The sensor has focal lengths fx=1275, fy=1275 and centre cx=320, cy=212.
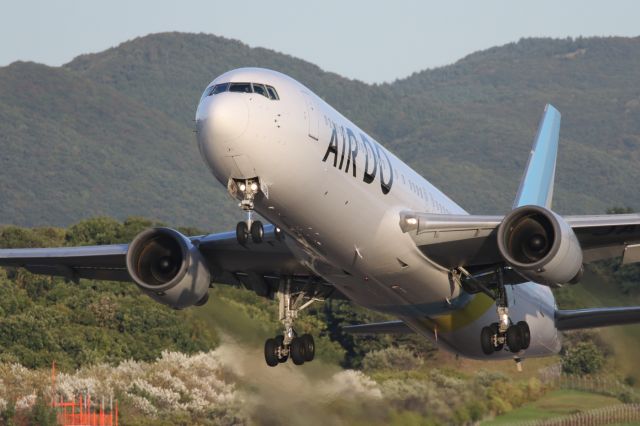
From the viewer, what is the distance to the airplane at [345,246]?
23.8m

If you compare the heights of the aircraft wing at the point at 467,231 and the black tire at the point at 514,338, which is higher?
the aircraft wing at the point at 467,231

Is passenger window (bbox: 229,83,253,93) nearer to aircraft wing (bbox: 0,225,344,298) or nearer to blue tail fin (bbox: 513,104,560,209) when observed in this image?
aircraft wing (bbox: 0,225,344,298)

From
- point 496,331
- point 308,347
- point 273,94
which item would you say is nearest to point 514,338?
point 496,331

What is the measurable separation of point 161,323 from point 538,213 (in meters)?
29.6

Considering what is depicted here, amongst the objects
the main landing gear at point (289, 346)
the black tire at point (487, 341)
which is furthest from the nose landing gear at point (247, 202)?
the black tire at point (487, 341)

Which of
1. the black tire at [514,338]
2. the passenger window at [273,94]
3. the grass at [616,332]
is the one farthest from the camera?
the grass at [616,332]

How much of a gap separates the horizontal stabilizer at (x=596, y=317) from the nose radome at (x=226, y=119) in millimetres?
12902

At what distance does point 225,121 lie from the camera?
22.9 m

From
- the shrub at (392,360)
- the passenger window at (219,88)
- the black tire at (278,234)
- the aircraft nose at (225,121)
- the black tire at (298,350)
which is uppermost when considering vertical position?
the passenger window at (219,88)

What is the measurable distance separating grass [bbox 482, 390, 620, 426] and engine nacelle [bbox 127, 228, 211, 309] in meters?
16.2

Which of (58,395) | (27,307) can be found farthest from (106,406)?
(27,307)

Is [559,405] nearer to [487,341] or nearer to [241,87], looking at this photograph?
[487,341]

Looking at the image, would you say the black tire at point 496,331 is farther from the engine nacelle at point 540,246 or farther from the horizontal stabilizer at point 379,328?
the horizontal stabilizer at point 379,328

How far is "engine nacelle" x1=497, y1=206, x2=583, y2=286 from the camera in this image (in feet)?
85.7
